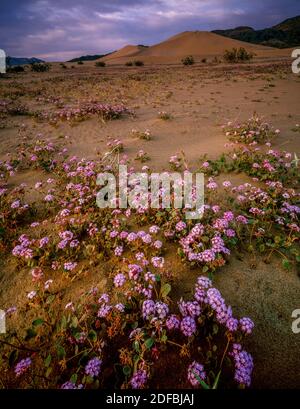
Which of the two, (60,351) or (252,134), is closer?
(60,351)

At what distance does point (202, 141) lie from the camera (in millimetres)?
7676

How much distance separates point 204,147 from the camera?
7117 mm

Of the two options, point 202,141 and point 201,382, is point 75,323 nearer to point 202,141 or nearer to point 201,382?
point 201,382

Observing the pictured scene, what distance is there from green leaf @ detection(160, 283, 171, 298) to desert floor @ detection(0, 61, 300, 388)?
0.25 metres

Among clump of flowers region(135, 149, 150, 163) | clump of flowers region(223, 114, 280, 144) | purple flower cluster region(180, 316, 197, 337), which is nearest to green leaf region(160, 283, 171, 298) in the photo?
purple flower cluster region(180, 316, 197, 337)

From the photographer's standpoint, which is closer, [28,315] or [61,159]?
[28,315]

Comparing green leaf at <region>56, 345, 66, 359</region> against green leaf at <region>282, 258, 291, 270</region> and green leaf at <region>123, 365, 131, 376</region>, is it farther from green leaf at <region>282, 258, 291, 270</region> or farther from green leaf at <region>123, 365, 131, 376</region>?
green leaf at <region>282, 258, 291, 270</region>

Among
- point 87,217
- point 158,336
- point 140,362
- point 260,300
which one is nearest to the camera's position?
point 140,362

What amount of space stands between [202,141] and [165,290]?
19.1 ft

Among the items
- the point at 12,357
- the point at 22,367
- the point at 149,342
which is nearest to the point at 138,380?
the point at 149,342
